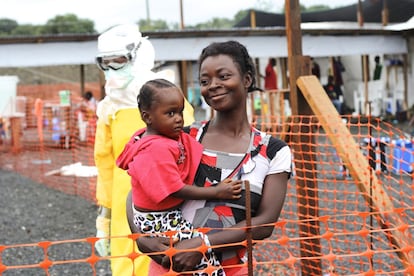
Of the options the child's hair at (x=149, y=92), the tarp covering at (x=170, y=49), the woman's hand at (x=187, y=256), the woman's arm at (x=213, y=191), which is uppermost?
the tarp covering at (x=170, y=49)

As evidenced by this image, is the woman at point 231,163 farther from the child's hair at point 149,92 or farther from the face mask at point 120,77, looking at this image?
the face mask at point 120,77

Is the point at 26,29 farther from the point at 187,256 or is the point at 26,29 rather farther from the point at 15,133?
the point at 187,256

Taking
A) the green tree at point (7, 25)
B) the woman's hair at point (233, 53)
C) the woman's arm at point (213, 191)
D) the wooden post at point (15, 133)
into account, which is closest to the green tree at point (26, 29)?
the green tree at point (7, 25)

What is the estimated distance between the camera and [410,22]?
15914 millimetres

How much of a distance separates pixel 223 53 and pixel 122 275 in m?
1.39

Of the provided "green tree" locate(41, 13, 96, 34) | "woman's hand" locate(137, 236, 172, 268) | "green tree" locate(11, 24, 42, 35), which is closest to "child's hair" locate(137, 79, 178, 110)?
→ "woman's hand" locate(137, 236, 172, 268)

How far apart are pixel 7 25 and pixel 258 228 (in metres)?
52.8

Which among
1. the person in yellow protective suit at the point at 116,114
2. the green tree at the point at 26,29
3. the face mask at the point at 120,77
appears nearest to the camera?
the person in yellow protective suit at the point at 116,114

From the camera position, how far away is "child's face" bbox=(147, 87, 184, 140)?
2094 mm

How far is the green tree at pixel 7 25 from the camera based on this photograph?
50.8m

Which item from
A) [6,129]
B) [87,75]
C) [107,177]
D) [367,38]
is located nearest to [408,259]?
[107,177]

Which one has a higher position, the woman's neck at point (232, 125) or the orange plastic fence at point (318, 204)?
the woman's neck at point (232, 125)

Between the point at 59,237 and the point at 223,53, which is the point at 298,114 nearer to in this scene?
the point at 223,53

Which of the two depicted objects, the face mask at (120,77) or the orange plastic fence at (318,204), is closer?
the orange plastic fence at (318,204)
